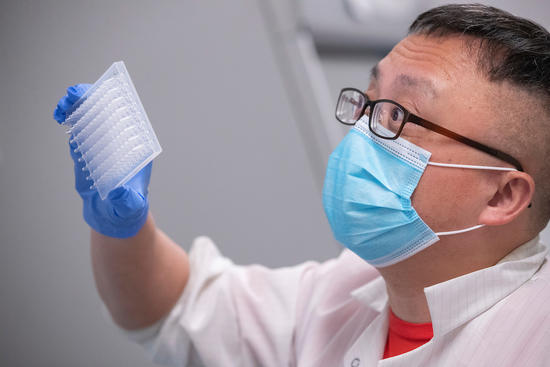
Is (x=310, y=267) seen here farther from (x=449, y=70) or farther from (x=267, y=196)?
(x=449, y=70)

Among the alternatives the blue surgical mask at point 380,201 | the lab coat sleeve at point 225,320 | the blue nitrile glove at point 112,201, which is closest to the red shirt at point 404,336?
the blue surgical mask at point 380,201

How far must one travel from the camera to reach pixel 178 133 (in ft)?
4.94

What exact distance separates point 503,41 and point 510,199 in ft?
1.02

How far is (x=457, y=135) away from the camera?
3.52 feet

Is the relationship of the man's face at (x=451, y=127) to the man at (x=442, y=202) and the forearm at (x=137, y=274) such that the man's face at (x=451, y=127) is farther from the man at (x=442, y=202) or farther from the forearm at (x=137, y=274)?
the forearm at (x=137, y=274)

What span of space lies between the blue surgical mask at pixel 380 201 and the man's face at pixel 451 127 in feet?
0.05

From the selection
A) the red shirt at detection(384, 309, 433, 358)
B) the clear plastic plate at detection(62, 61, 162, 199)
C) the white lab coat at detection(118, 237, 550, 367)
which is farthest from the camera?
the red shirt at detection(384, 309, 433, 358)

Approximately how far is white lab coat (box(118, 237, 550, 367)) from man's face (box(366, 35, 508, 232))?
0.14 m

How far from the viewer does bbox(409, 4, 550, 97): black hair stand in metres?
1.07

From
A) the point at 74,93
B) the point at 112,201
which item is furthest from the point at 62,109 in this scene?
the point at 112,201

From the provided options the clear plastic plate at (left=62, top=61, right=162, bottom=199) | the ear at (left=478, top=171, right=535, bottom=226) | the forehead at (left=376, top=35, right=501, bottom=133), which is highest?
the clear plastic plate at (left=62, top=61, right=162, bottom=199)

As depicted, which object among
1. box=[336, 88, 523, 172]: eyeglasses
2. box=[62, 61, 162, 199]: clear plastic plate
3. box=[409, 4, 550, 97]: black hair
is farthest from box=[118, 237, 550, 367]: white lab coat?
box=[62, 61, 162, 199]: clear plastic plate

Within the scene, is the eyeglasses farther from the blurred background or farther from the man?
the blurred background

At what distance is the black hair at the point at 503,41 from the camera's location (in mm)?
1073
